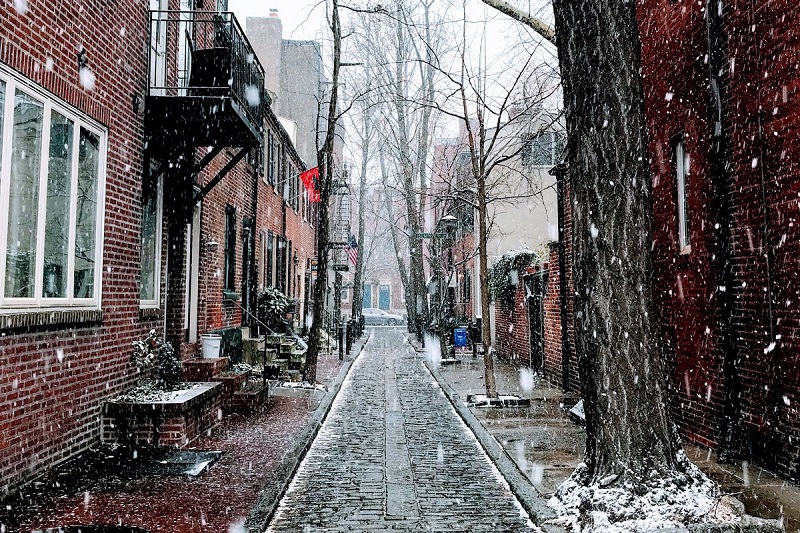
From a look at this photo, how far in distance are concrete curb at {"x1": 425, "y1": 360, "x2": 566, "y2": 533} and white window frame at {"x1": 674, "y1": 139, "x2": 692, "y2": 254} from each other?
330cm

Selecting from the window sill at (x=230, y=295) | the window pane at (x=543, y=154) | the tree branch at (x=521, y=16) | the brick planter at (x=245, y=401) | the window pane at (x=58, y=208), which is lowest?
the brick planter at (x=245, y=401)

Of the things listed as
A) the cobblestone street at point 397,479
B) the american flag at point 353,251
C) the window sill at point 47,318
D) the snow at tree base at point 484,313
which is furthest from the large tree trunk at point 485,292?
the american flag at point 353,251

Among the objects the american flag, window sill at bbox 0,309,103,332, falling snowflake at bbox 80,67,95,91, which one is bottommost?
window sill at bbox 0,309,103,332

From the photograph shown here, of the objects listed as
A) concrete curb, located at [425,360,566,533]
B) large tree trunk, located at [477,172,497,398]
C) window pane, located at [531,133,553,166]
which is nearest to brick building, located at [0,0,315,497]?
large tree trunk, located at [477,172,497,398]

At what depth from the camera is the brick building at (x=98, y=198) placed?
5641 millimetres

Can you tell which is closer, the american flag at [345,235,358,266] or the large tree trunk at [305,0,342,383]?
the large tree trunk at [305,0,342,383]

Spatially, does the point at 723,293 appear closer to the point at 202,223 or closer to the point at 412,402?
the point at 412,402

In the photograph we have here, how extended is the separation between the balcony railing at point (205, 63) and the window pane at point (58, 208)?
8.06ft

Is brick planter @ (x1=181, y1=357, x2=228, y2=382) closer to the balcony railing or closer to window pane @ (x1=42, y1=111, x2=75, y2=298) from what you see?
window pane @ (x1=42, y1=111, x2=75, y2=298)

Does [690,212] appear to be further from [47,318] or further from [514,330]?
[514,330]

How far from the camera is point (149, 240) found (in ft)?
30.7

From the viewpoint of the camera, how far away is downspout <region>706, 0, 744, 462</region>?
680cm

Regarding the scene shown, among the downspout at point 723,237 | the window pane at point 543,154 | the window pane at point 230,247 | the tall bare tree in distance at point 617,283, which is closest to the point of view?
the tall bare tree in distance at point 617,283

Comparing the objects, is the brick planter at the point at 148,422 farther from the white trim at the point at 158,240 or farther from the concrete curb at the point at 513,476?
the concrete curb at the point at 513,476
